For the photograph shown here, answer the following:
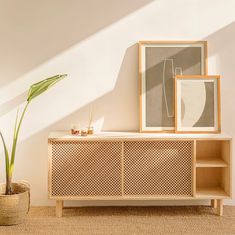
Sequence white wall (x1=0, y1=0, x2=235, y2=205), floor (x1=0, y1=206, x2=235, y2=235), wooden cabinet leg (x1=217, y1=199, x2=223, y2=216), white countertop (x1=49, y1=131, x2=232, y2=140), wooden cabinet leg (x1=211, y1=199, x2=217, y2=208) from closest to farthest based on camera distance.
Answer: floor (x1=0, y1=206, x2=235, y2=235)
white countertop (x1=49, y1=131, x2=232, y2=140)
wooden cabinet leg (x1=217, y1=199, x2=223, y2=216)
white wall (x1=0, y1=0, x2=235, y2=205)
wooden cabinet leg (x1=211, y1=199, x2=217, y2=208)

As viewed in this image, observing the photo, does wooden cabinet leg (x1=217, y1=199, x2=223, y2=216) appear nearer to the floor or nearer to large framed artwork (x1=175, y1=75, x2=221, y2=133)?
the floor

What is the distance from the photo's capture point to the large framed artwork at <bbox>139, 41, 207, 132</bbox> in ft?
14.1

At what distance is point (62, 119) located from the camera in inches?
172

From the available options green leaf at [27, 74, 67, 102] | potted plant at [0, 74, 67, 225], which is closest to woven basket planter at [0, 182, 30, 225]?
potted plant at [0, 74, 67, 225]

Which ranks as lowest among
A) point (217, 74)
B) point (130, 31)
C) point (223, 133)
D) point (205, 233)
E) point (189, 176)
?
point (205, 233)

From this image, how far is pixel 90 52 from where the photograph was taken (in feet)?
14.1

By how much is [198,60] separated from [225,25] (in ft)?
1.15

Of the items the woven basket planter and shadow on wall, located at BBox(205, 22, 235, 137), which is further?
shadow on wall, located at BBox(205, 22, 235, 137)

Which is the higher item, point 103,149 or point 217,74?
point 217,74

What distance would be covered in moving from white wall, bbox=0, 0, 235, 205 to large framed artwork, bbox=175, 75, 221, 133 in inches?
5.9

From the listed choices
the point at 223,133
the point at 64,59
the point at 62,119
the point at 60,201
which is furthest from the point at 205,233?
the point at 64,59

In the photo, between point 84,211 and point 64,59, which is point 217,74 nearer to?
point 64,59

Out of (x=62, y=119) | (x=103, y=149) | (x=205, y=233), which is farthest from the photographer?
(x=62, y=119)

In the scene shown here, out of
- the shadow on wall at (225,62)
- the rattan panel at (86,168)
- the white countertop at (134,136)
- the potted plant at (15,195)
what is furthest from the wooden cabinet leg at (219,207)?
the potted plant at (15,195)
